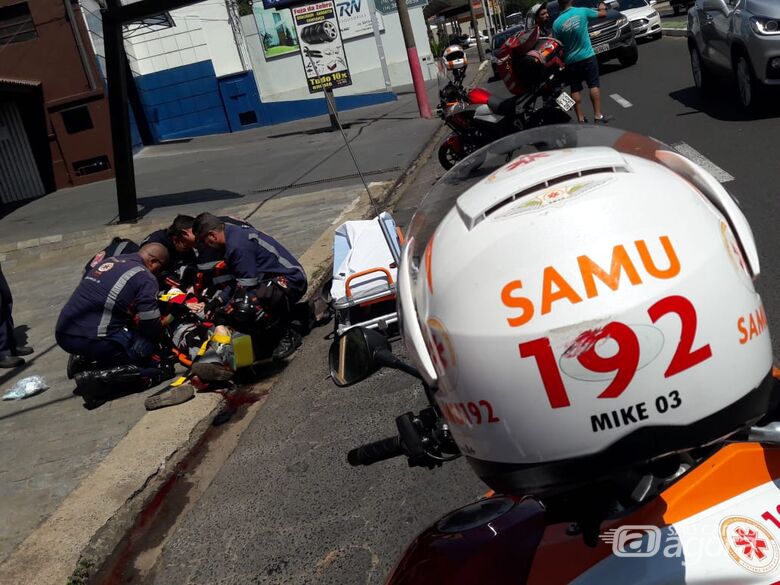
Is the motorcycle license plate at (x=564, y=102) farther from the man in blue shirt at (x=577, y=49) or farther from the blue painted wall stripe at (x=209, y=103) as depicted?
the blue painted wall stripe at (x=209, y=103)

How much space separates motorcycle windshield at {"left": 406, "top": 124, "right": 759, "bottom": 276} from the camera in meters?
1.85

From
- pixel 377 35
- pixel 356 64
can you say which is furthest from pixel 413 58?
pixel 356 64

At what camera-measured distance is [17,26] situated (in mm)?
21234

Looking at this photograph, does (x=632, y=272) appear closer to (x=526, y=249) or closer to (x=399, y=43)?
(x=526, y=249)

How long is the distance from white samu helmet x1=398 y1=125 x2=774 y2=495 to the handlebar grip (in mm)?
316

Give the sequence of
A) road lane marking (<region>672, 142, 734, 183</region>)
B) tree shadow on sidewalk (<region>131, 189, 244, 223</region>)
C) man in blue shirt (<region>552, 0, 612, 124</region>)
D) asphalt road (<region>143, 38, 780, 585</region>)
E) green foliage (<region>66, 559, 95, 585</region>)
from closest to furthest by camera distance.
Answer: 1. asphalt road (<region>143, 38, 780, 585</region>)
2. green foliage (<region>66, 559, 95, 585</region>)
3. road lane marking (<region>672, 142, 734, 183</region>)
4. man in blue shirt (<region>552, 0, 612, 124</region>)
5. tree shadow on sidewalk (<region>131, 189, 244, 223</region>)

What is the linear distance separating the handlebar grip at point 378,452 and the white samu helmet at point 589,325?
1.04 feet

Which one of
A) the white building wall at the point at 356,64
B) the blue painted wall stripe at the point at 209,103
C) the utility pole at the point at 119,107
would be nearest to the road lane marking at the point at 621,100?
the utility pole at the point at 119,107

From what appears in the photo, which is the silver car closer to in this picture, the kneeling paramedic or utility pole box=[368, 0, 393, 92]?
the kneeling paramedic

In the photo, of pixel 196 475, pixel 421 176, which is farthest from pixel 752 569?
pixel 421 176

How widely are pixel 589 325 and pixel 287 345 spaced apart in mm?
5232

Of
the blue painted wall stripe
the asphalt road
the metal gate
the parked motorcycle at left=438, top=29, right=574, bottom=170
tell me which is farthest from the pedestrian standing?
the blue painted wall stripe

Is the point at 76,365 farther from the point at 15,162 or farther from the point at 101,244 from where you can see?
the point at 15,162

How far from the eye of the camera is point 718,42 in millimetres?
10961
